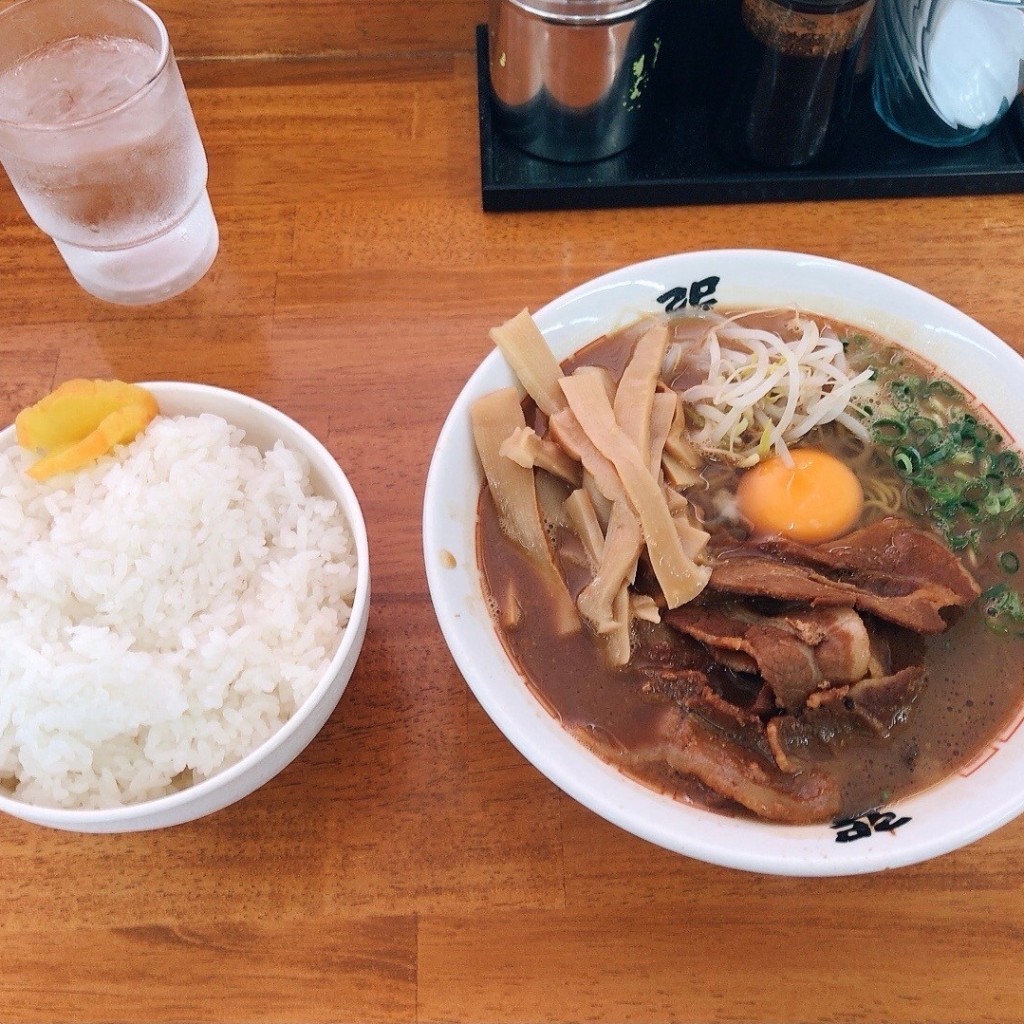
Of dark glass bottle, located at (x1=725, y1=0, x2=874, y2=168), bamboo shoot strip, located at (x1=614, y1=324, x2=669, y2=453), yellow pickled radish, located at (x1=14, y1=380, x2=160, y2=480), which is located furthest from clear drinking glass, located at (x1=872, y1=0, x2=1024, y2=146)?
yellow pickled radish, located at (x1=14, y1=380, x2=160, y2=480)

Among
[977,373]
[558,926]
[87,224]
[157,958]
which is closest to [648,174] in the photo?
[977,373]

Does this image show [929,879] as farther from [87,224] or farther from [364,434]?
[87,224]

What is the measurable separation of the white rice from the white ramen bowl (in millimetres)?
237

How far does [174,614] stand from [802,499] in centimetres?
117

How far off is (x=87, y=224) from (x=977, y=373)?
1909mm

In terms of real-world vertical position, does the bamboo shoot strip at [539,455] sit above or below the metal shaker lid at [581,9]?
below

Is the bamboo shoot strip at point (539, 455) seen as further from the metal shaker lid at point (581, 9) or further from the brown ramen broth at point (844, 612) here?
the metal shaker lid at point (581, 9)

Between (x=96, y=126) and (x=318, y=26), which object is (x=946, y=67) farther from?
(x=96, y=126)

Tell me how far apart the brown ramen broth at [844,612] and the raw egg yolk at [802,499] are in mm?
25

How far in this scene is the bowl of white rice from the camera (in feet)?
4.50

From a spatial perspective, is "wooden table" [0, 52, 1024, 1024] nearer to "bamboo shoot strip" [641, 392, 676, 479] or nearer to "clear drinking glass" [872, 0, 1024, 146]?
"bamboo shoot strip" [641, 392, 676, 479]

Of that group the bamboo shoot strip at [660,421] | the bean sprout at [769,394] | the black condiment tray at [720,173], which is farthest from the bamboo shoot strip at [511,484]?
the black condiment tray at [720,173]

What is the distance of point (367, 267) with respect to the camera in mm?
2189

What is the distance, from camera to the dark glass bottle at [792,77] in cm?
192
